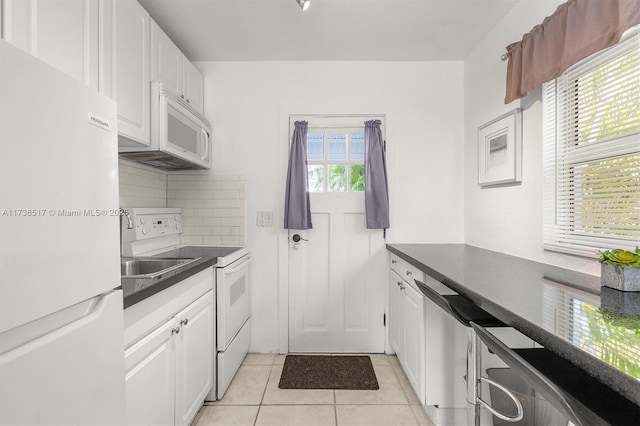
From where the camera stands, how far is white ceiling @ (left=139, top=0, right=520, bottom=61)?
193cm

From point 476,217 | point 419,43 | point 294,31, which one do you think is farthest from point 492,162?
point 294,31

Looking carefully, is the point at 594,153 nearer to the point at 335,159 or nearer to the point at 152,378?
the point at 335,159

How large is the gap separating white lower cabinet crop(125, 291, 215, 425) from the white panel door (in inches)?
35.2

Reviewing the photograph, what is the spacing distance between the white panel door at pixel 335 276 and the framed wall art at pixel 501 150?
96 cm

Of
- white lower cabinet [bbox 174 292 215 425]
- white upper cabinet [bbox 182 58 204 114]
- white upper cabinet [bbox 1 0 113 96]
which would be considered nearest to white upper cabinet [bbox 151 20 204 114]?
white upper cabinet [bbox 182 58 204 114]

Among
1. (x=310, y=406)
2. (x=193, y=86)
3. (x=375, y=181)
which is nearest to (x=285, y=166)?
(x=375, y=181)

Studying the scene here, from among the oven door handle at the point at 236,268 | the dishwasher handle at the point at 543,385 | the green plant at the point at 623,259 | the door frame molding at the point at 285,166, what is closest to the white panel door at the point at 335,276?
the door frame molding at the point at 285,166

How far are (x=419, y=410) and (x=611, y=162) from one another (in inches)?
66.4

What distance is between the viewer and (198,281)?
1726mm

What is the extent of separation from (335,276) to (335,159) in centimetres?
102

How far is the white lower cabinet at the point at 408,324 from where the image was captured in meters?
1.81

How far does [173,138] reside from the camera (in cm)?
193

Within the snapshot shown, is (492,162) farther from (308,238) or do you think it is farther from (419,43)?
(308,238)

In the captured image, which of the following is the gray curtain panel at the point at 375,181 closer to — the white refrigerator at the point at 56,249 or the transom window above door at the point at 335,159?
the transom window above door at the point at 335,159
